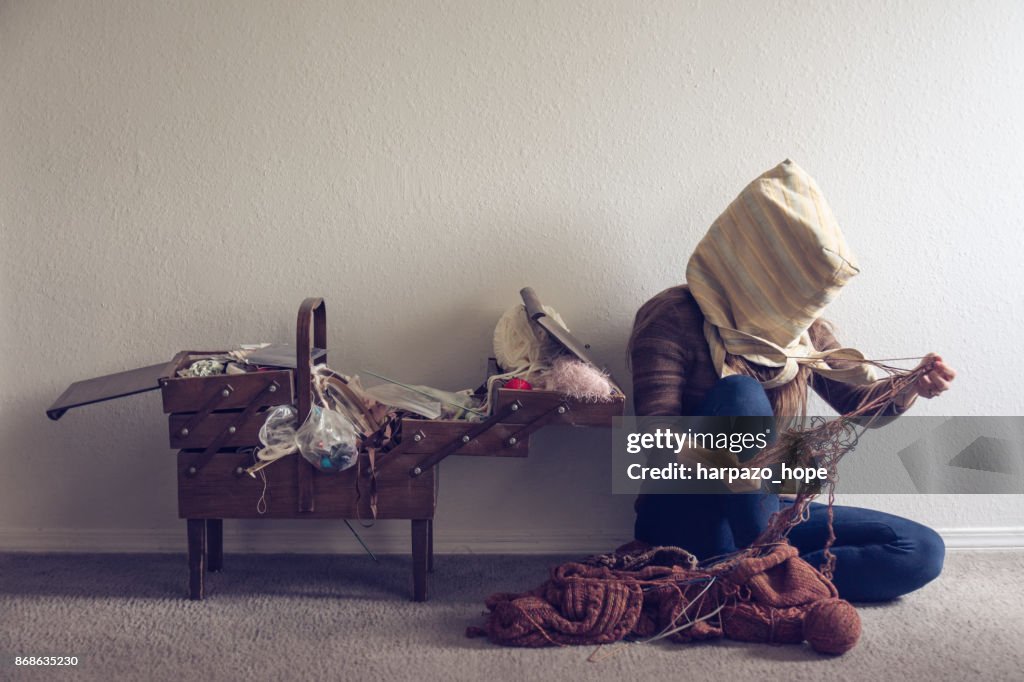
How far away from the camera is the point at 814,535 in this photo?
2.08 m

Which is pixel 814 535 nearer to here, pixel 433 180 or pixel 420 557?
pixel 420 557

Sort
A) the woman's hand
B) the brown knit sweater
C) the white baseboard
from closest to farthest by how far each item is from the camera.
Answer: the woman's hand
the brown knit sweater
the white baseboard

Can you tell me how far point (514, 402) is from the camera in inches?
76.3

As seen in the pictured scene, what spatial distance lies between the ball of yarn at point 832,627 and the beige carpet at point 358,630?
3 centimetres

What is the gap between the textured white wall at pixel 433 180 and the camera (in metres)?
2.20

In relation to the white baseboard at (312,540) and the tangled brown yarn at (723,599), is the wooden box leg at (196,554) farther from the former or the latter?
the tangled brown yarn at (723,599)

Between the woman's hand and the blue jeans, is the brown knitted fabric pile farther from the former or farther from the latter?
the woman's hand

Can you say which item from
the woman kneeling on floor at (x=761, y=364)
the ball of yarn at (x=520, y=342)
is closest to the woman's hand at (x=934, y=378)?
the woman kneeling on floor at (x=761, y=364)

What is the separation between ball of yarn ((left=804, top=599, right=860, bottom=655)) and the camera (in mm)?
1776

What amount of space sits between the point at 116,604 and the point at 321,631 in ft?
1.69

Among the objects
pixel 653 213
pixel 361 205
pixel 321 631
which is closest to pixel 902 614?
pixel 653 213

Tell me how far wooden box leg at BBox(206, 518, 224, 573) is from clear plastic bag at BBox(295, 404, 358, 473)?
0.46 m

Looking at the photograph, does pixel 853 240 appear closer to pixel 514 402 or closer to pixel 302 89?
pixel 514 402

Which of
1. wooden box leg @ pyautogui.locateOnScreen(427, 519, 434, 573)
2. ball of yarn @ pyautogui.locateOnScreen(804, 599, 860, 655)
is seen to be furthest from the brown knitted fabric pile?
wooden box leg @ pyautogui.locateOnScreen(427, 519, 434, 573)
